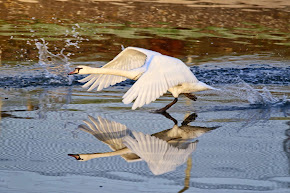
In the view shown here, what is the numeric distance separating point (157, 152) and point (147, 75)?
1.56 m

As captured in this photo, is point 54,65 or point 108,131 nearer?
point 108,131

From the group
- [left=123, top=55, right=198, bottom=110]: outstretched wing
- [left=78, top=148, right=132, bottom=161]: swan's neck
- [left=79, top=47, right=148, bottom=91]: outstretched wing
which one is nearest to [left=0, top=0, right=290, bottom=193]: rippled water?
[left=78, top=148, right=132, bottom=161]: swan's neck

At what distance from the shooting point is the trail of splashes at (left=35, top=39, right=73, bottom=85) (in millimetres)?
10188

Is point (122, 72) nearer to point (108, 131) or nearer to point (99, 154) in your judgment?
point (108, 131)

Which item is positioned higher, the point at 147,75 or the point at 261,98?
the point at 147,75

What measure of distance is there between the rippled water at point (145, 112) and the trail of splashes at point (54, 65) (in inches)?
1.2

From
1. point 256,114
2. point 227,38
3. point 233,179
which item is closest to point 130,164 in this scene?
point 233,179

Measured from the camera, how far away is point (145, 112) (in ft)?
26.5

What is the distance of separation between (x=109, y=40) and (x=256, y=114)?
6.19 meters

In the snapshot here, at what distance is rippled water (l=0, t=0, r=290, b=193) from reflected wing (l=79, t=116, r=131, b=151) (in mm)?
12

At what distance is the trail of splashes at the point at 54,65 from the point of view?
10188 millimetres

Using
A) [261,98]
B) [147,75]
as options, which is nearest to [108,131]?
[147,75]

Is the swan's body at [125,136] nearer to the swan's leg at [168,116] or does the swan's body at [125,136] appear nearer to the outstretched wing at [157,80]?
the swan's leg at [168,116]

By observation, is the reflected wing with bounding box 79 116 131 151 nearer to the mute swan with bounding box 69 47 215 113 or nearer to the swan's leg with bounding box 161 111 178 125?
the mute swan with bounding box 69 47 215 113
